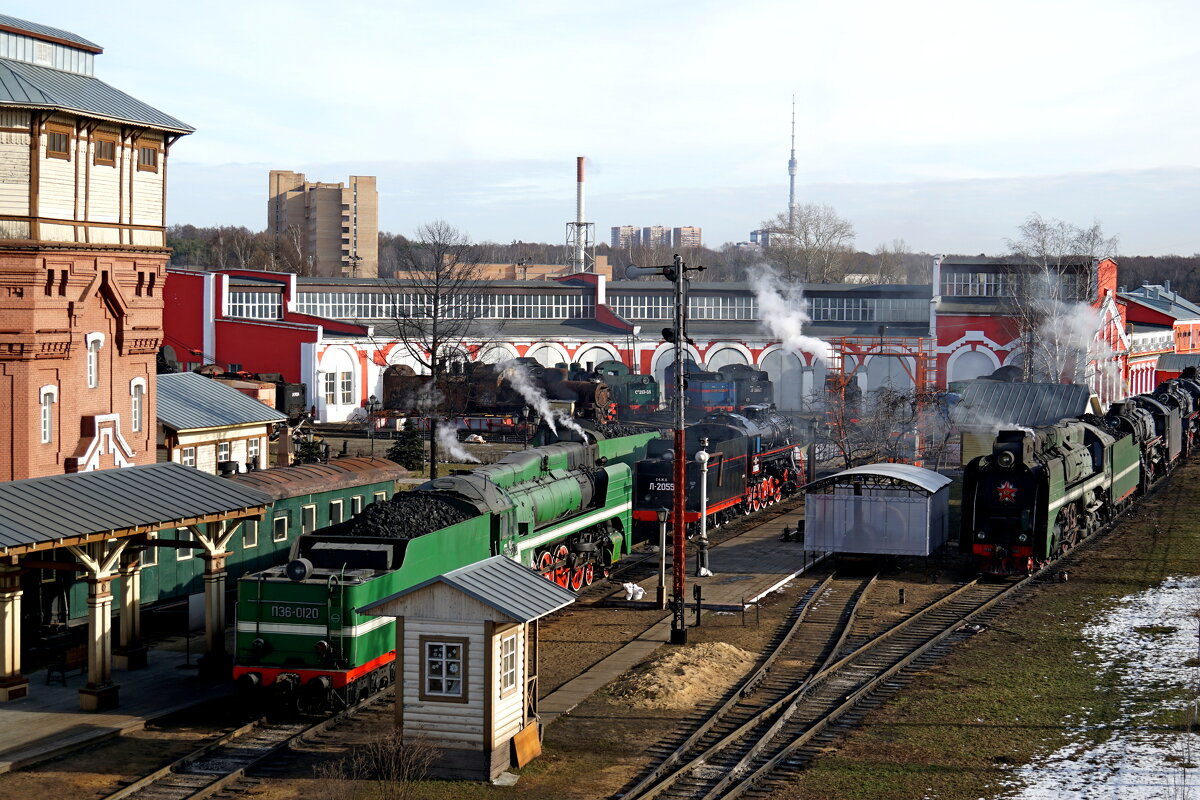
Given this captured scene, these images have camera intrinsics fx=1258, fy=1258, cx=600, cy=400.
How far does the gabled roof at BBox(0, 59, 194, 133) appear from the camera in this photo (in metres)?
27.8

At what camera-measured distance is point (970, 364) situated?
2990 inches

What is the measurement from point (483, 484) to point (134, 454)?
38.5 ft

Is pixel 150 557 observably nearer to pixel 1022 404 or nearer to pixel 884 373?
pixel 1022 404

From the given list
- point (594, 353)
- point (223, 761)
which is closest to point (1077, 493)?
point (223, 761)

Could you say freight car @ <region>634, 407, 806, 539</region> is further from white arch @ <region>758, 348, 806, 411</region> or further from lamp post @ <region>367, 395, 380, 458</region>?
white arch @ <region>758, 348, 806, 411</region>

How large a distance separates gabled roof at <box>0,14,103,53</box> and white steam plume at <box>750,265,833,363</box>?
57.7 m

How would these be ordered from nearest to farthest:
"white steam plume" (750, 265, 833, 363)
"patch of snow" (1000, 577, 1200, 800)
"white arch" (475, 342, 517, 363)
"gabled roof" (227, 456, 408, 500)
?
"patch of snow" (1000, 577, 1200, 800), "gabled roof" (227, 456, 408, 500), "white arch" (475, 342, 517, 363), "white steam plume" (750, 265, 833, 363)

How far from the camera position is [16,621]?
70.2ft

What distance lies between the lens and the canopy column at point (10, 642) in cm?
2078

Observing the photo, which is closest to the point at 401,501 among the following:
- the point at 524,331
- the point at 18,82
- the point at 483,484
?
the point at 483,484

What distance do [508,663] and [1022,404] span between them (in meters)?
43.0

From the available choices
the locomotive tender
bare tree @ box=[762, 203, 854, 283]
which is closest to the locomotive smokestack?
bare tree @ box=[762, 203, 854, 283]

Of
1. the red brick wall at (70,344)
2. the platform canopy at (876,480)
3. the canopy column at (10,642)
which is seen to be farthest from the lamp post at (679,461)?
the red brick wall at (70,344)

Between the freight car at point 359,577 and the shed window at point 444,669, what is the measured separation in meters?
2.33
